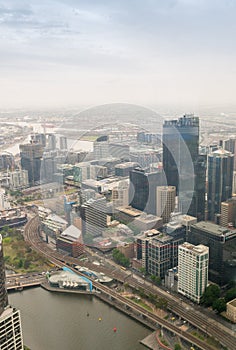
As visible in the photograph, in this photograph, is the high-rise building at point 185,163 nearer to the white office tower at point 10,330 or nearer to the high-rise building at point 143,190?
the high-rise building at point 143,190

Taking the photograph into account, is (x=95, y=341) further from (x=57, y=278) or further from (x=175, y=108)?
(x=175, y=108)

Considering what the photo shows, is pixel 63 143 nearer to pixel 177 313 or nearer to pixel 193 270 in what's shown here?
pixel 193 270

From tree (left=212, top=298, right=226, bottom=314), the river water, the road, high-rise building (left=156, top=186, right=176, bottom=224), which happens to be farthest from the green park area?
tree (left=212, top=298, right=226, bottom=314)

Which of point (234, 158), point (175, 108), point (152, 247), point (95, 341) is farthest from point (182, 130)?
point (95, 341)

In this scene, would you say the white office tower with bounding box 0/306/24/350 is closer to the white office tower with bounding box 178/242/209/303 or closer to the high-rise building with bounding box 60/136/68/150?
the white office tower with bounding box 178/242/209/303

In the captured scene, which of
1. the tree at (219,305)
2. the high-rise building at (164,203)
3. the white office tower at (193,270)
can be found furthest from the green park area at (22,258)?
the tree at (219,305)
